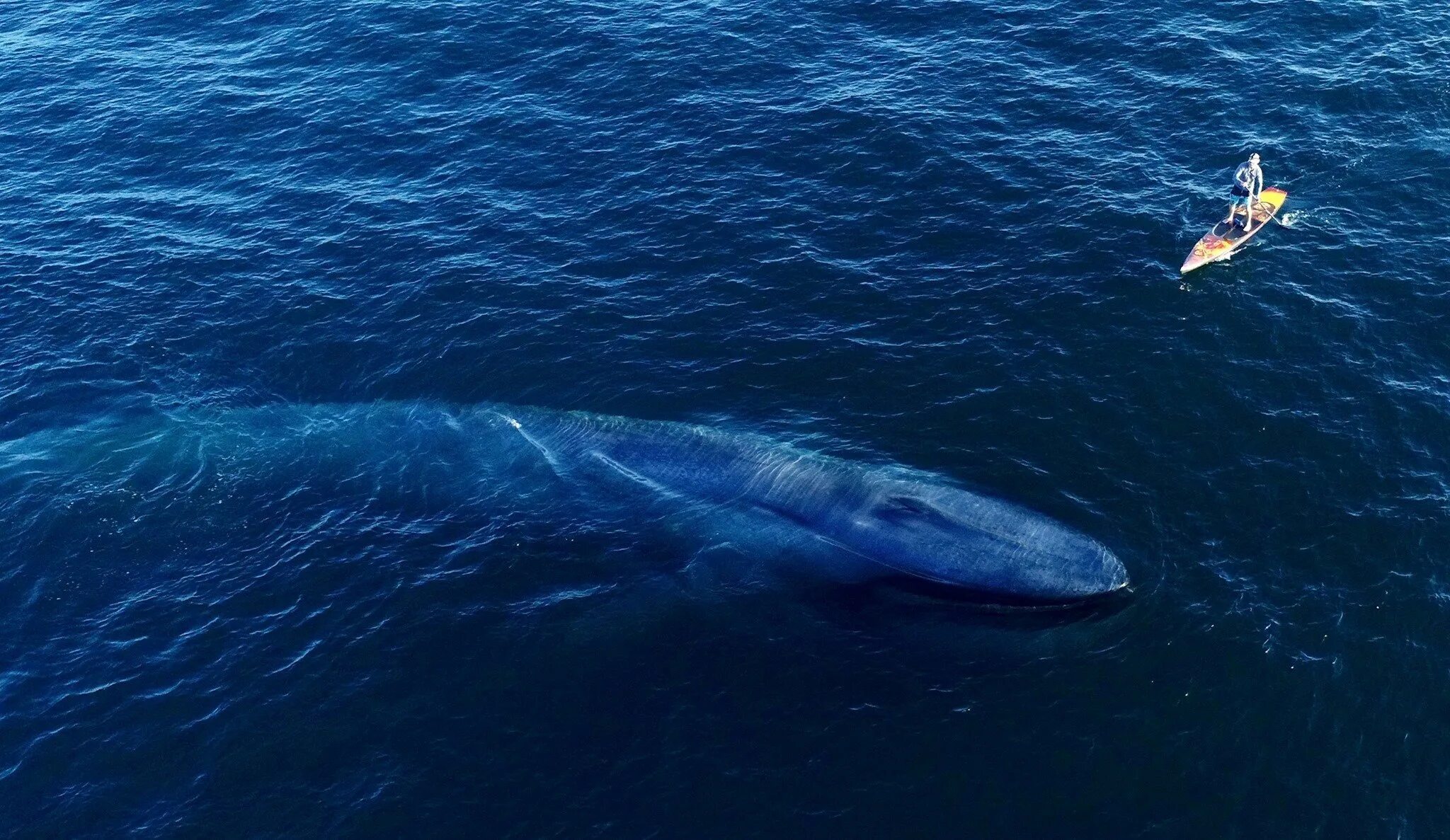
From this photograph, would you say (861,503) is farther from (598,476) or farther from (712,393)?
(598,476)

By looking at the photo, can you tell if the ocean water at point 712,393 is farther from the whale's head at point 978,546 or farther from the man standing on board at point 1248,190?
the man standing on board at point 1248,190

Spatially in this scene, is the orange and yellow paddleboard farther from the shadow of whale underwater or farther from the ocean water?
the shadow of whale underwater

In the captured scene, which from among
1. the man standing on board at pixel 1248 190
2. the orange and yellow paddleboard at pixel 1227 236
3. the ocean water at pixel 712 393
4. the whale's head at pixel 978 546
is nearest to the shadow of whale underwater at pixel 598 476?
the whale's head at pixel 978 546

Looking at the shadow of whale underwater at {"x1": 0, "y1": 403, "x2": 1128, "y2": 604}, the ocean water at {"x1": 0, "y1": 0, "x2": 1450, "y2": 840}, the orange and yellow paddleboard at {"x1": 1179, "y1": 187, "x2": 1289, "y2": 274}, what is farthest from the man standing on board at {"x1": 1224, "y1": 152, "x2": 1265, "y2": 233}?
the shadow of whale underwater at {"x1": 0, "y1": 403, "x2": 1128, "y2": 604}

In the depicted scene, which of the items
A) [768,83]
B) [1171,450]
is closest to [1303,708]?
[1171,450]

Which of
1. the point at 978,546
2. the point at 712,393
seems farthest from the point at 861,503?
the point at 712,393

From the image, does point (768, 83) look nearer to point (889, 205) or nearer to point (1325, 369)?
point (889, 205)
